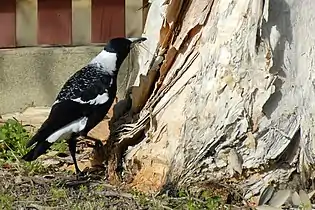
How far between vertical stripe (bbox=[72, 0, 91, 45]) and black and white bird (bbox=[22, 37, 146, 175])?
1137 mm

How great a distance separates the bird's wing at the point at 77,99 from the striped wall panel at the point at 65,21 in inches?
48.9

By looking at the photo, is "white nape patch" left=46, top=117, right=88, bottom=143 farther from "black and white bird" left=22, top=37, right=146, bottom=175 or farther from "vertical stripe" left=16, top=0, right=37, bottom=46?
"vertical stripe" left=16, top=0, right=37, bottom=46

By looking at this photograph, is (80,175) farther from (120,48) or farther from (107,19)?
(107,19)

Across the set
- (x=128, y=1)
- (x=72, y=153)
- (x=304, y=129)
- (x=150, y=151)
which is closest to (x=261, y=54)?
(x=304, y=129)

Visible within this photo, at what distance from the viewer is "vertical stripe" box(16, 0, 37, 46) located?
6371 mm

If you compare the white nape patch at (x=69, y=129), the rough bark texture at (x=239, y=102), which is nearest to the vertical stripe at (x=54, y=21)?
the white nape patch at (x=69, y=129)

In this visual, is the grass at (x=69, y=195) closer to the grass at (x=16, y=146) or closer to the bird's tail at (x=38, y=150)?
the grass at (x=16, y=146)

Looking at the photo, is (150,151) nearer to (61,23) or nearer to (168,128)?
(168,128)

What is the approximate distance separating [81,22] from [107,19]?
7.4 inches

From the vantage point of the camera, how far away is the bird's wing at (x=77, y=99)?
4.94 metres

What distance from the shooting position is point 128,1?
255 inches

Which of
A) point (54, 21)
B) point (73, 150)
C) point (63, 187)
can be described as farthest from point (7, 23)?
point (63, 187)

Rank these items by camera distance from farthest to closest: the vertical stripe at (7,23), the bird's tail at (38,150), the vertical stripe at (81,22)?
the vertical stripe at (81,22)
the vertical stripe at (7,23)
the bird's tail at (38,150)

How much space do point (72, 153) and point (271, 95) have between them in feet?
4.06
